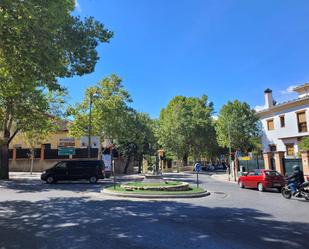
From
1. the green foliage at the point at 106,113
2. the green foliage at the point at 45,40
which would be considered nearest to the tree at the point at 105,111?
the green foliage at the point at 106,113

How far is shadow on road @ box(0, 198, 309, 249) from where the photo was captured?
703 cm

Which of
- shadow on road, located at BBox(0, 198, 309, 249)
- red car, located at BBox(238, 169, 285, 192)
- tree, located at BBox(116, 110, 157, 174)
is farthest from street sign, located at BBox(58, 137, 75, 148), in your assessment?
shadow on road, located at BBox(0, 198, 309, 249)

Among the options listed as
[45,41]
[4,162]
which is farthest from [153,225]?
[4,162]

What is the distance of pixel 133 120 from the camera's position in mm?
44469

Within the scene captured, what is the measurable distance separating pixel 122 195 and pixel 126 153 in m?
29.9

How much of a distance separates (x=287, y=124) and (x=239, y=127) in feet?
44.9

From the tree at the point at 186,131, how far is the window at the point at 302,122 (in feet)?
70.2

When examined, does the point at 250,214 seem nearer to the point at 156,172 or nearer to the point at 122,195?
the point at 122,195

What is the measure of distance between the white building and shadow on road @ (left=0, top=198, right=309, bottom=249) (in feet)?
81.7

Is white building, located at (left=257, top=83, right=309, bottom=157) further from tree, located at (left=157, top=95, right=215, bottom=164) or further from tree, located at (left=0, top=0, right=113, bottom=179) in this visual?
tree, located at (left=0, top=0, right=113, bottom=179)

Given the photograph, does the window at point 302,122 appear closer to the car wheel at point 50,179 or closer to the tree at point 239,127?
the tree at point 239,127

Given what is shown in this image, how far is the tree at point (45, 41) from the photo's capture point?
9586 millimetres

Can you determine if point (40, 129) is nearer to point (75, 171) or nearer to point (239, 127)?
point (75, 171)

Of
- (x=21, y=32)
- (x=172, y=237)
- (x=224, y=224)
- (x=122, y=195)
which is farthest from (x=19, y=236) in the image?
(x=122, y=195)
